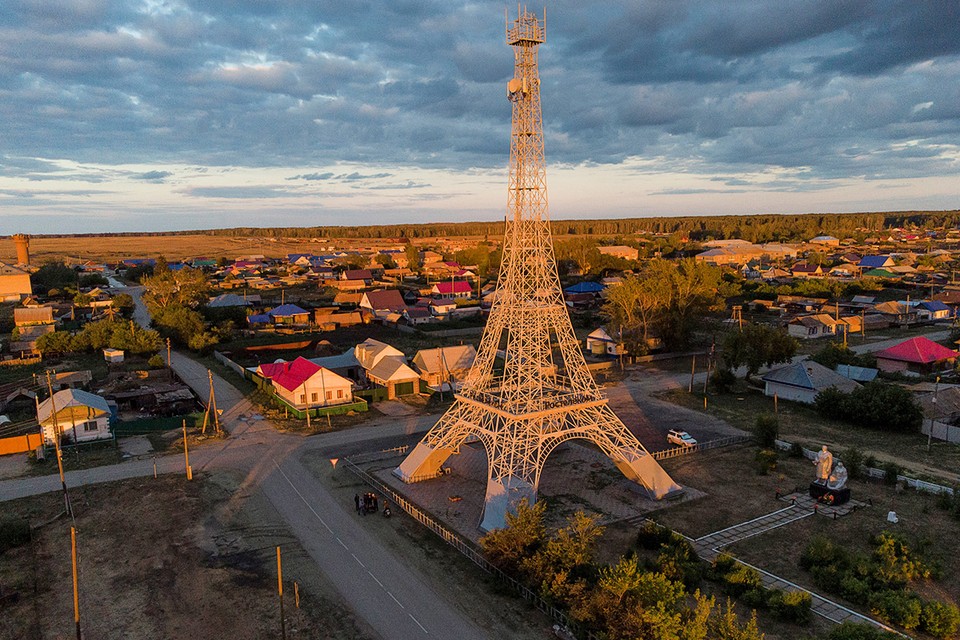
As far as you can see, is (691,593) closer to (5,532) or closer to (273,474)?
(273,474)

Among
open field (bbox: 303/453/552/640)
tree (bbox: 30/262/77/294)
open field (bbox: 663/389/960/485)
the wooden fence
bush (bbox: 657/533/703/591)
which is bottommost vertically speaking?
open field (bbox: 663/389/960/485)

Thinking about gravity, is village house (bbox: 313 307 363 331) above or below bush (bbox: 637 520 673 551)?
above

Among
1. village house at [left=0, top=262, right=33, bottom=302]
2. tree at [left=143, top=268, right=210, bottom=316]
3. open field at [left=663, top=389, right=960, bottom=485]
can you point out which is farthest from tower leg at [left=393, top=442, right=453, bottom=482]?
village house at [left=0, top=262, right=33, bottom=302]

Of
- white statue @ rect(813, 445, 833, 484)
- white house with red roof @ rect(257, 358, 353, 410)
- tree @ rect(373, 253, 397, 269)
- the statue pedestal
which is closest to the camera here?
the statue pedestal

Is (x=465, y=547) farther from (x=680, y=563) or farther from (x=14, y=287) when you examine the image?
(x=14, y=287)

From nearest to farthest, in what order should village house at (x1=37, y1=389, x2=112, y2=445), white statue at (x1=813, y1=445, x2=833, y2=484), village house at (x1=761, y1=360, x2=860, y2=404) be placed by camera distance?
white statue at (x1=813, y1=445, x2=833, y2=484) < village house at (x1=37, y1=389, x2=112, y2=445) < village house at (x1=761, y1=360, x2=860, y2=404)

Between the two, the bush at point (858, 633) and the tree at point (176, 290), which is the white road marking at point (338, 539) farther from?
the tree at point (176, 290)

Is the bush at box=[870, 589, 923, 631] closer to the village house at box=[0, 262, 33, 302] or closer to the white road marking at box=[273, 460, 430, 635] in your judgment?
the white road marking at box=[273, 460, 430, 635]

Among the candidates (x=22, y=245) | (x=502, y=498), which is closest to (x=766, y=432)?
(x=502, y=498)

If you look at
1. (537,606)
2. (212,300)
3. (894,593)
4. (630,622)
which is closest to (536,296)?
(537,606)
